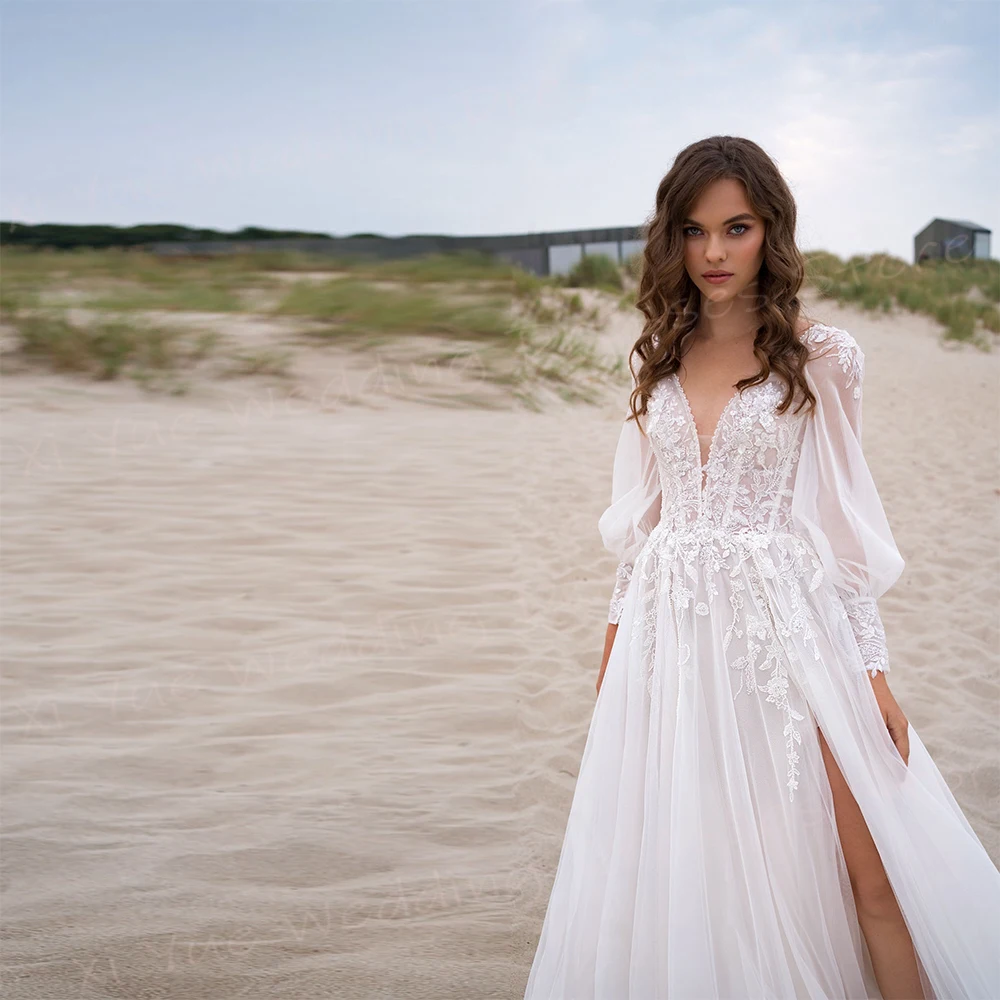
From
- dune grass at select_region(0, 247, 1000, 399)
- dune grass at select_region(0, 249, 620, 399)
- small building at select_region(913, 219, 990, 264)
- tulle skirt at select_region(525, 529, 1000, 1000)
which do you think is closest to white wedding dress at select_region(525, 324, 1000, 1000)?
tulle skirt at select_region(525, 529, 1000, 1000)

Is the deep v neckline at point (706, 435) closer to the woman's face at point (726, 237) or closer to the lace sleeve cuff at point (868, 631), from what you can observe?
the woman's face at point (726, 237)

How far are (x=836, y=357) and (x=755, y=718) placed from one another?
0.59 metres

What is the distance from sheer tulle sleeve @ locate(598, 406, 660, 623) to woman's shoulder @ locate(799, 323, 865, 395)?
343 millimetres

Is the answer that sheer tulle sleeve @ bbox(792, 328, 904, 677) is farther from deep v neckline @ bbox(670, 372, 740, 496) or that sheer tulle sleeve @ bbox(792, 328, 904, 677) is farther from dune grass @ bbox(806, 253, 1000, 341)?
dune grass @ bbox(806, 253, 1000, 341)

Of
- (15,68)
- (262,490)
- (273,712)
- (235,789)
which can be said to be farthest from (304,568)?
(15,68)

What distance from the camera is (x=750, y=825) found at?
1.47m

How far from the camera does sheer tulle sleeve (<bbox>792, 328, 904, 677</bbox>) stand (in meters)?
1.54

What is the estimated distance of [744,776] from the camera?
1479 millimetres

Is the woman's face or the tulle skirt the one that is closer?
the tulle skirt

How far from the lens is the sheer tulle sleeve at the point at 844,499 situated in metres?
1.54

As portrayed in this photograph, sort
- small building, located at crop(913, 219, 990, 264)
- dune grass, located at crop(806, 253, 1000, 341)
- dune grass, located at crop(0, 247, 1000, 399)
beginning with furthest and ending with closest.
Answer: dune grass, located at crop(806, 253, 1000, 341), small building, located at crop(913, 219, 990, 264), dune grass, located at crop(0, 247, 1000, 399)

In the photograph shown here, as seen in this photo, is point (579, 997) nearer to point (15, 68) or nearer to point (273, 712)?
point (273, 712)

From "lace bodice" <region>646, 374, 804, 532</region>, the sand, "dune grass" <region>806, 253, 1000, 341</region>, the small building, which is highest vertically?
the small building

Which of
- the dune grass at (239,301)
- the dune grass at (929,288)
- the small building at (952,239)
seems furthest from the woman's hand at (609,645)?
the dune grass at (929,288)
